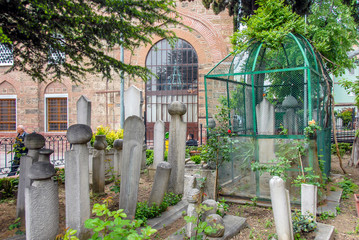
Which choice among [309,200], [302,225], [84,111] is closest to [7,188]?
[84,111]

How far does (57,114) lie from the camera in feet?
51.9

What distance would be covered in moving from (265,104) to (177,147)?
8.45ft

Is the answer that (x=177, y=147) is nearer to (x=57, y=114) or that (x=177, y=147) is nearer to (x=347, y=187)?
(x=347, y=187)

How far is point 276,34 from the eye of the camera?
5.17 m

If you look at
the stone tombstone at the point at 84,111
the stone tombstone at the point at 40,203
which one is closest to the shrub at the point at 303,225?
the stone tombstone at the point at 40,203

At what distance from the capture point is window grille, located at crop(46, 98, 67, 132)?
1571 cm

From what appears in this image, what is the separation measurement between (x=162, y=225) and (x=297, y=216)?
180cm

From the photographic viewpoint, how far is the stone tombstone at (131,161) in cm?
350

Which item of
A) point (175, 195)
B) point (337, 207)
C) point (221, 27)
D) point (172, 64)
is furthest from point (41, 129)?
point (337, 207)

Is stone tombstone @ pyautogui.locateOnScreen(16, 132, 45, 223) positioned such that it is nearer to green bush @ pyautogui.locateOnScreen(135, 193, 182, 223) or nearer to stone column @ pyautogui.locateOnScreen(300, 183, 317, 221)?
green bush @ pyautogui.locateOnScreen(135, 193, 182, 223)

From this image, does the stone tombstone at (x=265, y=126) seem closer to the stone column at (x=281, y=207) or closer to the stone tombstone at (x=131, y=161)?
the stone column at (x=281, y=207)

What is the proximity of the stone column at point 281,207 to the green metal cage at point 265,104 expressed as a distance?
1.54 metres

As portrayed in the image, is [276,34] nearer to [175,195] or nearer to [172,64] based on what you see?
[175,195]

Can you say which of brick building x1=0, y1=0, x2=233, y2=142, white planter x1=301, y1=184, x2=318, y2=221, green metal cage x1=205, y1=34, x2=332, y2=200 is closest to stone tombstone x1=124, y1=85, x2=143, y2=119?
green metal cage x1=205, y1=34, x2=332, y2=200
